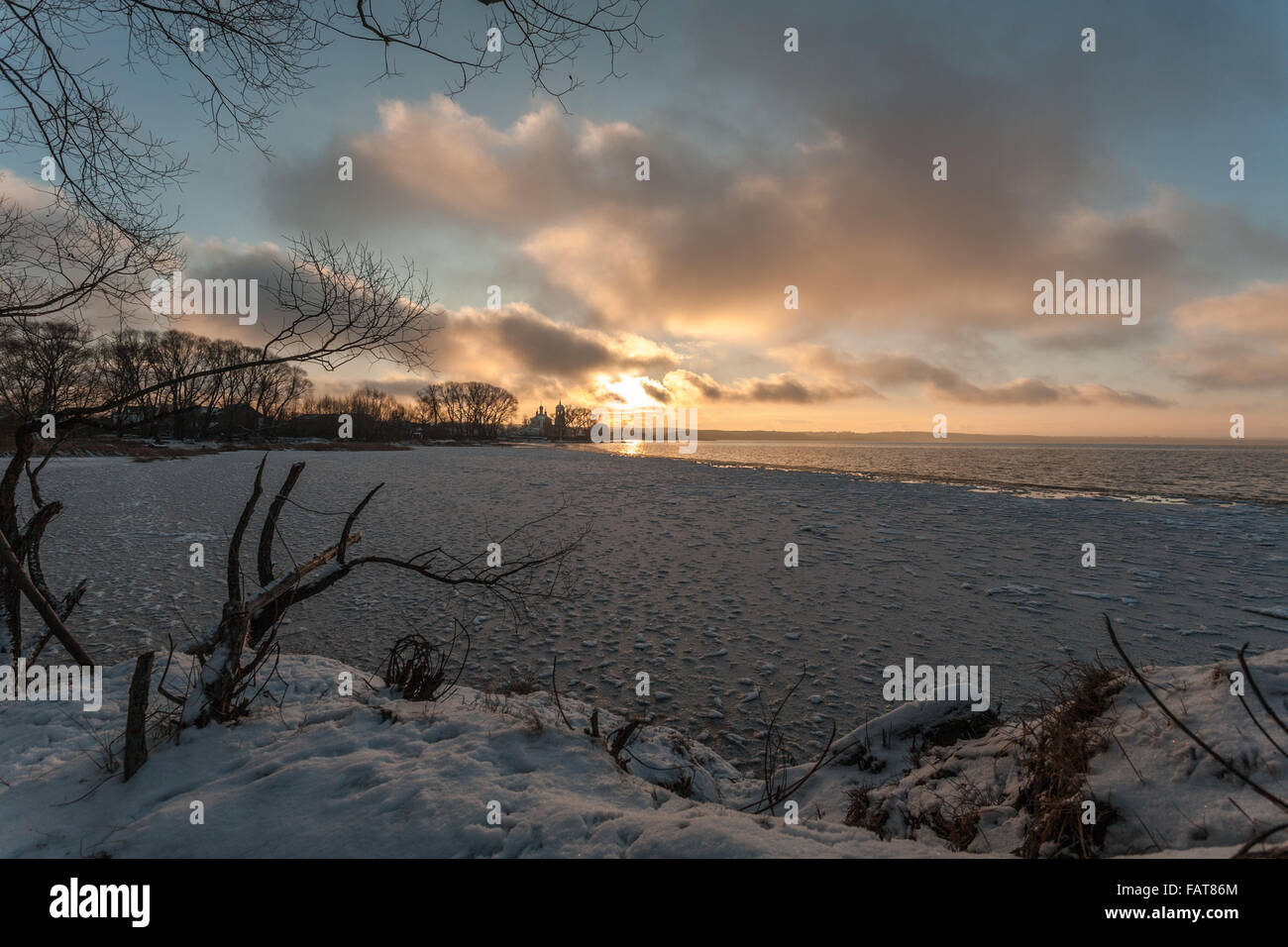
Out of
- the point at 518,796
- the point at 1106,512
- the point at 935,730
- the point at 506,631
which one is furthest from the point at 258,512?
the point at 1106,512

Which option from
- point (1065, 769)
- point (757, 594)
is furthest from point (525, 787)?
point (757, 594)

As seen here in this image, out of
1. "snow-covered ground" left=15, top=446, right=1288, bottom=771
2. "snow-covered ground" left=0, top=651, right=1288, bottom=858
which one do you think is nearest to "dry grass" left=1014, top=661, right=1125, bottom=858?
"snow-covered ground" left=0, top=651, right=1288, bottom=858

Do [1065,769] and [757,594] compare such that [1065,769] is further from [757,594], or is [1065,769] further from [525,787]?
[757,594]

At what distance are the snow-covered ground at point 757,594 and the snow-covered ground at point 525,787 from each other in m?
1.44

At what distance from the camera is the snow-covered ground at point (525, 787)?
2.43 meters

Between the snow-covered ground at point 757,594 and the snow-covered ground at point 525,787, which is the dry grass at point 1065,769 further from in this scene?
the snow-covered ground at point 757,594

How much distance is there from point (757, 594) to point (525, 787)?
6539 millimetres

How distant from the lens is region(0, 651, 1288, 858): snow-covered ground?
7.98ft

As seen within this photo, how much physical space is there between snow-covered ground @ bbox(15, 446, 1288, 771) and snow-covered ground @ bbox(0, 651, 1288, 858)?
1.44 metres

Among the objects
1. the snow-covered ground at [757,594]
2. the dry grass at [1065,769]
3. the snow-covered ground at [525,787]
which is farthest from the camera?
the snow-covered ground at [757,594]

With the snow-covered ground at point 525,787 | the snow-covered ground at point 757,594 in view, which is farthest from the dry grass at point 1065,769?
the snow-covered ground at point 757,594

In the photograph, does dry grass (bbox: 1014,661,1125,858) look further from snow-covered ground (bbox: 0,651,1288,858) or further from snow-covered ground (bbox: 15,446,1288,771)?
snow-covered ground (bbox: 15,446,1288,771)

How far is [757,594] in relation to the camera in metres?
9.05
